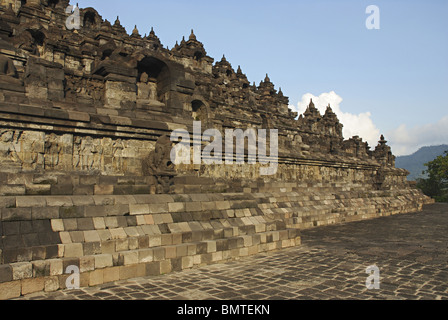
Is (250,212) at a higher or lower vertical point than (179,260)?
higher

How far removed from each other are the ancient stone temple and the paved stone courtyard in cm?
50

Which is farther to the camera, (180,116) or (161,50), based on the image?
(161,50)

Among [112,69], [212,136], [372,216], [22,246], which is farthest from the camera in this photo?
[372,216]

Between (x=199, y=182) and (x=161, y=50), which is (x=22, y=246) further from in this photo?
(x=161, y=50)

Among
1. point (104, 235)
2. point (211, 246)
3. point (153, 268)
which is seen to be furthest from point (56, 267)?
point (211, 246)

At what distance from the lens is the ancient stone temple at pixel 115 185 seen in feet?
19.5

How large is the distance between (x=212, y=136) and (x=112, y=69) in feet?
15.1

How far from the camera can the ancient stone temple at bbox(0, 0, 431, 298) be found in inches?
234

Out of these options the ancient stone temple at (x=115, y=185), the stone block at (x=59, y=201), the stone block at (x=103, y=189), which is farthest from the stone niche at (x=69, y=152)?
the stone block at (x=59, y=201)

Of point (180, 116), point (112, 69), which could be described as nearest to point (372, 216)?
point (180, 116)

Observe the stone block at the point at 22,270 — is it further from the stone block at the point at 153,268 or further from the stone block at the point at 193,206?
the stone block at the point at 193,206

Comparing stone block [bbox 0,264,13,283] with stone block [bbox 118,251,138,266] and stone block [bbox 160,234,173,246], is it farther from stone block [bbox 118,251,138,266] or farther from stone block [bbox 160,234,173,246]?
stone block [bbox 160,234,173,246]

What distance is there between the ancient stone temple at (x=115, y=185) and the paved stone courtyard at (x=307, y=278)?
0.50m
